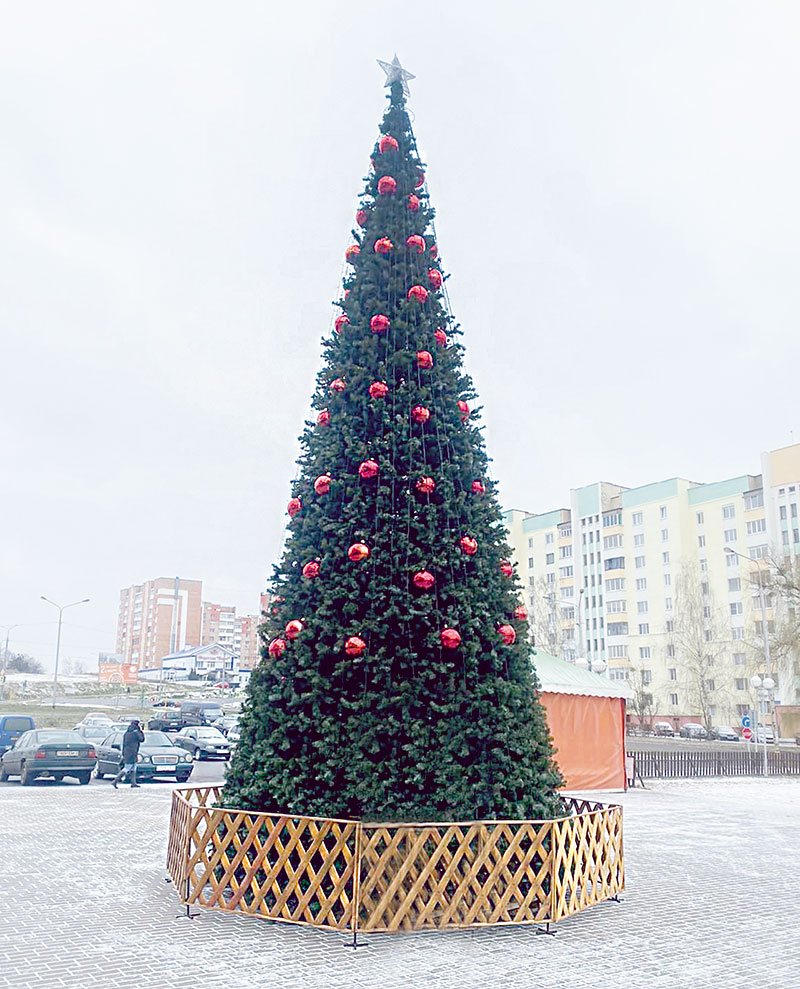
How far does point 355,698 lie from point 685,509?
71420mm

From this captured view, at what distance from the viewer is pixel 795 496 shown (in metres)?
66.8

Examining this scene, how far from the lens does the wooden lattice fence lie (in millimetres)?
7234

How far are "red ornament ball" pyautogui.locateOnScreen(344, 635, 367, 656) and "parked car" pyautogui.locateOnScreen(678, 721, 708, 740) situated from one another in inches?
2355

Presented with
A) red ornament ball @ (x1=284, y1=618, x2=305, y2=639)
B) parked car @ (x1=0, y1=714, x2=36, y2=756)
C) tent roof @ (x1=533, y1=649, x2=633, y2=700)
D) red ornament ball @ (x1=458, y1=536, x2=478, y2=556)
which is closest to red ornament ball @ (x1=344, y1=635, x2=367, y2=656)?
red ornament ball @ (x1=284, y1=618, x2=305, y2=639)

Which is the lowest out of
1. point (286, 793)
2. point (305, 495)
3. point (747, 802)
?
point (747, 802)

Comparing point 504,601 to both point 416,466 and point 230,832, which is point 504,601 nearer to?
point 416,466

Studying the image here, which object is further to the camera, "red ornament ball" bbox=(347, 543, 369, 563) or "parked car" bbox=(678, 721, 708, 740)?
"parked car" bbox=(678, 721, 708, 740)

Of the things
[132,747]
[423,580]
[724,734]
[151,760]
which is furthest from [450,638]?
[724,734]

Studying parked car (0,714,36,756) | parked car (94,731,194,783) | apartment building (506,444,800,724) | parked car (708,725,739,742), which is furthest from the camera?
apartment building (506,444,800,724)

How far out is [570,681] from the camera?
22.5m

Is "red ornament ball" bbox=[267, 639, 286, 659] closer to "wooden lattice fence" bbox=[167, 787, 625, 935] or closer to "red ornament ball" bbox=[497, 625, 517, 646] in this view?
"wooden lattice fence" bbox=[167, 787, 625, 935]

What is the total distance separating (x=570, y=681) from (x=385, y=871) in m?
15.9

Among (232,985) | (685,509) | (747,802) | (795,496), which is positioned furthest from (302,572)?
(685,509)

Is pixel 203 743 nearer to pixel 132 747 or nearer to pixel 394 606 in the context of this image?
pixel 132 747
